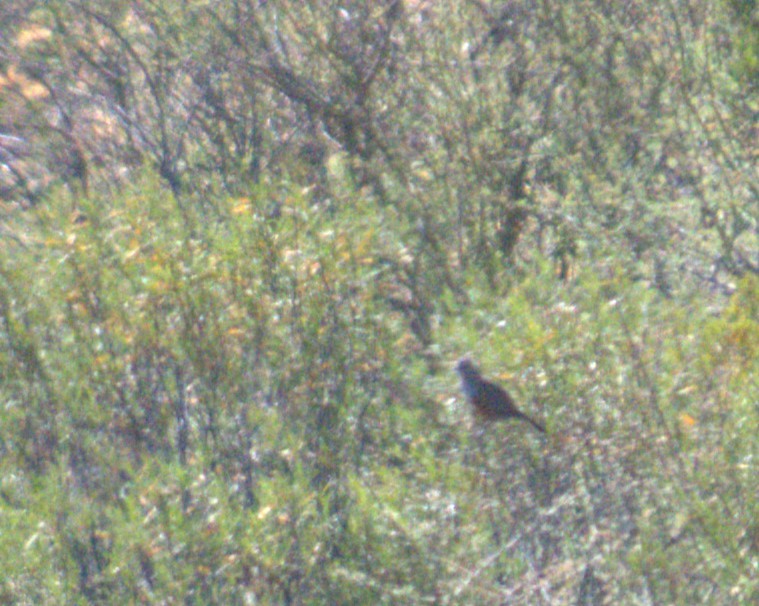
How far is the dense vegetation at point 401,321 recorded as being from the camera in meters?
4.05

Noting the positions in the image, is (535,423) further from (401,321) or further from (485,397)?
(401,321)

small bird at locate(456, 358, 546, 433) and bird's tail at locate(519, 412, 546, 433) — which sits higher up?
small bird at locate(456, 358, 546, 433)

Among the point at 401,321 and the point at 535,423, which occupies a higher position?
the point at 401,321

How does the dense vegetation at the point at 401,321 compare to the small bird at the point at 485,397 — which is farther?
the small bird at the point at 485,397

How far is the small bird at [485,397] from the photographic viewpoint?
165 inches

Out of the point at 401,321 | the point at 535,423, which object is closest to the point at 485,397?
the point at 535,423

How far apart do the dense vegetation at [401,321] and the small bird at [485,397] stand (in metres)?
0.05

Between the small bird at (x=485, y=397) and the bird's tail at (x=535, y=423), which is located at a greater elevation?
the small bird at (x=485, y=397)

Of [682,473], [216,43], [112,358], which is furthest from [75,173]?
[682,473]

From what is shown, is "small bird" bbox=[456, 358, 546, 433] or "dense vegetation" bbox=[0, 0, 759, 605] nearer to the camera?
"dense vegetation" bbox=[0, 0, 759, 605]

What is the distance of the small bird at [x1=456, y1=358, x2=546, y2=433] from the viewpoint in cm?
419

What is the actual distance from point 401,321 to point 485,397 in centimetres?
137

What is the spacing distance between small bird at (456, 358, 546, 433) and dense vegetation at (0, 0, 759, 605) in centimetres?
5

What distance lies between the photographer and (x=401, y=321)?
18.4 feet
